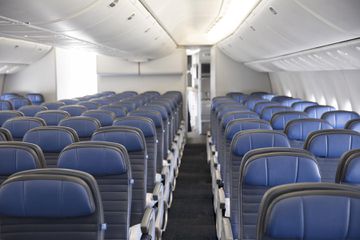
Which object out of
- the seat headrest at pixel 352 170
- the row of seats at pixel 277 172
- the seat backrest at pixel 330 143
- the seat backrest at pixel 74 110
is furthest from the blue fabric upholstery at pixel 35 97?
the seat headrest at pixel 352 170

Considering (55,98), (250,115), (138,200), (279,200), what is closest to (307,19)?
(250,115)

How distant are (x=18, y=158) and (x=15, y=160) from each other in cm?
3

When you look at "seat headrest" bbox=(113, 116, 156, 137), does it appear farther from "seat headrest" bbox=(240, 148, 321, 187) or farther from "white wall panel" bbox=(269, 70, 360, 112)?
"white wall panel" bbox=(269, 70, 360, 112)

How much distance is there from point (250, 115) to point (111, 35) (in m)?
2.87

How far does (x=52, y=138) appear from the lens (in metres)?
4.85

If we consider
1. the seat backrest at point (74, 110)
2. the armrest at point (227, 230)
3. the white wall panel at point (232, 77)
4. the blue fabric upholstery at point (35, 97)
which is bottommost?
the armrest at point (227, 230)

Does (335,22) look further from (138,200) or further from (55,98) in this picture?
(55,98)

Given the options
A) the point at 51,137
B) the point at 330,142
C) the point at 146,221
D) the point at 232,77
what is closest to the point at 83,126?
the point at 51,137

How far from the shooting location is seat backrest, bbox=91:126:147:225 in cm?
479

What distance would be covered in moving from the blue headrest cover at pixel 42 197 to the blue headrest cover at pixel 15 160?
0.83 metres

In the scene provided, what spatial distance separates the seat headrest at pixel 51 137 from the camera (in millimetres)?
4836

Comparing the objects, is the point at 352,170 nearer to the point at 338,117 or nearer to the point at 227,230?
the point at 227,230

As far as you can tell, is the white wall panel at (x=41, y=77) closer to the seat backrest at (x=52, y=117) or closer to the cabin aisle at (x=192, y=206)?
the cabin aisle at (x=192, y=206)

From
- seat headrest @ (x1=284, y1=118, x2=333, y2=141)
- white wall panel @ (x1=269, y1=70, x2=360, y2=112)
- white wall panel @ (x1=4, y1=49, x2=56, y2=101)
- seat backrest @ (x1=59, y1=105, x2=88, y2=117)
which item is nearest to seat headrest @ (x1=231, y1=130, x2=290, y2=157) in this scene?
seat headrest @ (x1=284, y1=118, x2=333, y2=141)
